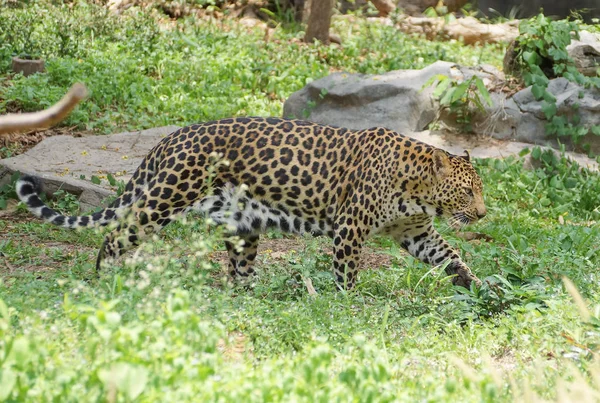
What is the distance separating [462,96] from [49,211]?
22.4 ft

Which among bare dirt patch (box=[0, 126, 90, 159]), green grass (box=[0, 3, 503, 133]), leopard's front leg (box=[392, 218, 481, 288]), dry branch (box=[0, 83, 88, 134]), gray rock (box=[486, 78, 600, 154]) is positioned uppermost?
dry branch (box=[0, 83, 88, 134])

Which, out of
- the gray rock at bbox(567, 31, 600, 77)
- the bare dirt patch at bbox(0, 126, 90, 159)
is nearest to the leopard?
the bare dirt patch at bbox(0, 126, 90, 159)

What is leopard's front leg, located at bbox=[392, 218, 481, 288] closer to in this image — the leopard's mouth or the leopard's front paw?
the leopard's front paw

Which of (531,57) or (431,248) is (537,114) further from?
(431,248)

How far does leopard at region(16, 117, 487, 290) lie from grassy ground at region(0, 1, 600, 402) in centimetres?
31

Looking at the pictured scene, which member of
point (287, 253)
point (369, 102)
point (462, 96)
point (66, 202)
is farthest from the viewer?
point (369, 102)

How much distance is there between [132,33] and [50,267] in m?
8.11

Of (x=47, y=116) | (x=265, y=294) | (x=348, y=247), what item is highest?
(x=47, y=116)

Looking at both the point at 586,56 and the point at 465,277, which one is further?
the point at 586,56

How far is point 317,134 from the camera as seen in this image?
7754 millimetres

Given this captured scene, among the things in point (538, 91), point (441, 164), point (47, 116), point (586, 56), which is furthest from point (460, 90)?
point (47, 116)

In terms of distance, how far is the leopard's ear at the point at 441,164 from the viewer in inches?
289

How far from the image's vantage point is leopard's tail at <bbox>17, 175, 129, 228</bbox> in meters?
6.98

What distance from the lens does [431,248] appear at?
25.3 feet
